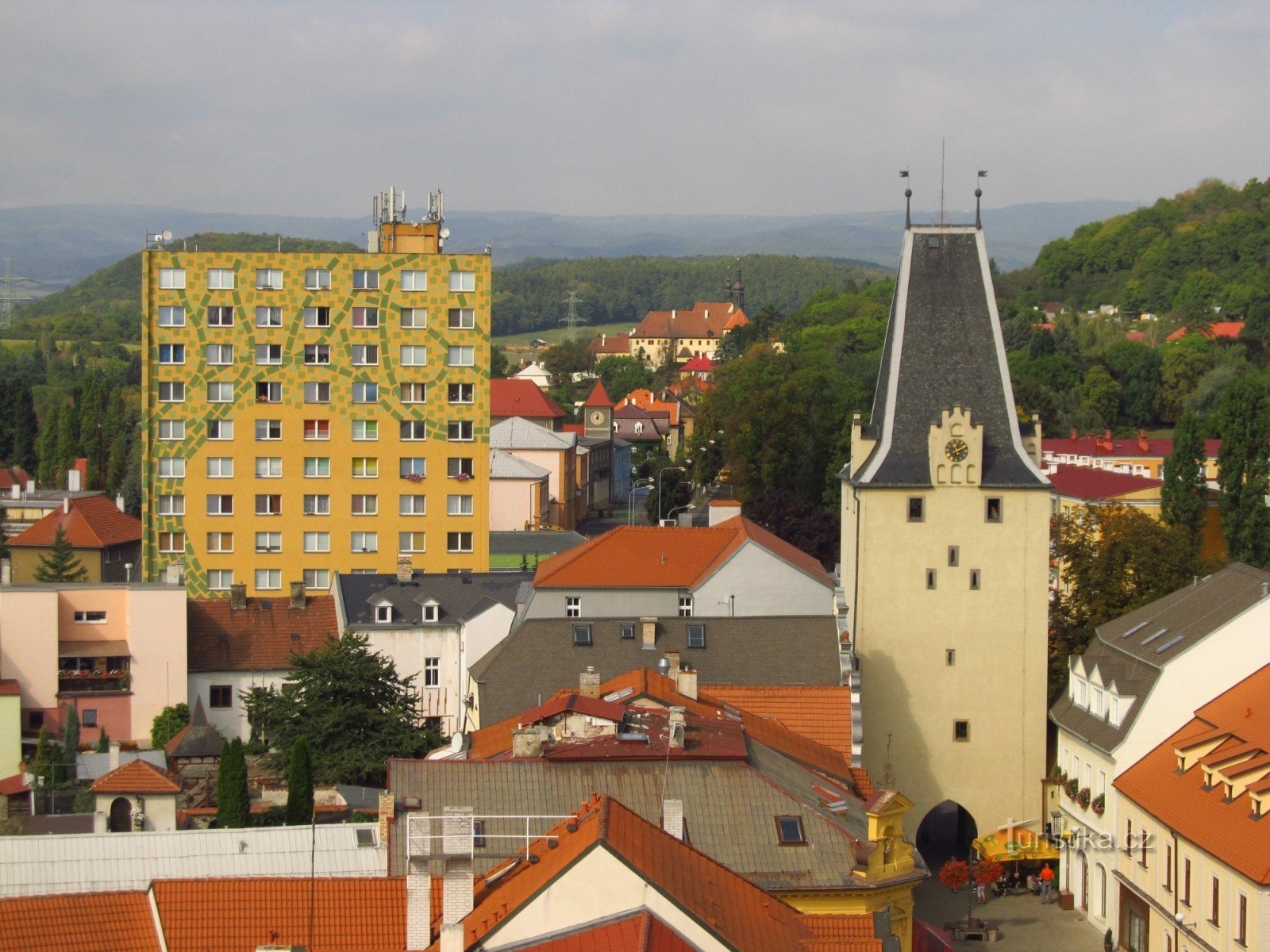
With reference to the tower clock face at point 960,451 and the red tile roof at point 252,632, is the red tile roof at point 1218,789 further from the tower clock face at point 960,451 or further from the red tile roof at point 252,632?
the red tile roof at point 252,632

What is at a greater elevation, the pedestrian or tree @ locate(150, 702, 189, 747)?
tree @ locate(150, 702, 189, 747)

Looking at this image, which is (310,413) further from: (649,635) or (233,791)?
(233,791)

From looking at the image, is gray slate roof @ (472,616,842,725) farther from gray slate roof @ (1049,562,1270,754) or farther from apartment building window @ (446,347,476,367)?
apartment building window @ (446,347,476,367)

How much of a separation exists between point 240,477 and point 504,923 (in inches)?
2158

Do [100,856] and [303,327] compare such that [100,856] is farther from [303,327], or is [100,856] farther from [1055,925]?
[303,327]

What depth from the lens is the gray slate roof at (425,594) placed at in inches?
2457

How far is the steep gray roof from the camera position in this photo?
177 feet

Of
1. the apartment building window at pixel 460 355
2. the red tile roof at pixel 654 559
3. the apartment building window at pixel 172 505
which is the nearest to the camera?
the red tile roof at pixel 654 559

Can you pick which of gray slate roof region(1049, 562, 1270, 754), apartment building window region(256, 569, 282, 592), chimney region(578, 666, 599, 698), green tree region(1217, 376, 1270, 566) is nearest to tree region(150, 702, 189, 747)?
apartment building window region(256, 569, 282, 592)

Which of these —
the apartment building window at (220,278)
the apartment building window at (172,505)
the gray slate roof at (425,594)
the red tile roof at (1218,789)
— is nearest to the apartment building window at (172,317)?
the apartment building window at (220,278)

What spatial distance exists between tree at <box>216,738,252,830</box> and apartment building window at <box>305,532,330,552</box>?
38.3m

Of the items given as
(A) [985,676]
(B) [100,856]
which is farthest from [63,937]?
(A) [985,676]

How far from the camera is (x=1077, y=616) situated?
62000mm

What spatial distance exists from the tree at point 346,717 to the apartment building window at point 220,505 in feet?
80.5
